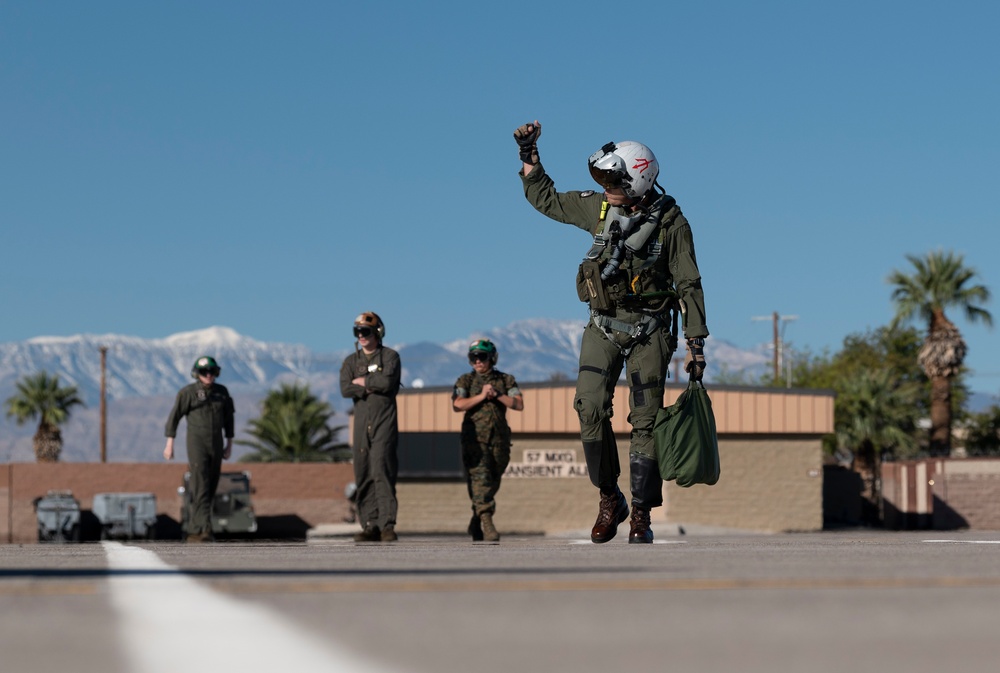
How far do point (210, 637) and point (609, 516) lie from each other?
5976 millimetres

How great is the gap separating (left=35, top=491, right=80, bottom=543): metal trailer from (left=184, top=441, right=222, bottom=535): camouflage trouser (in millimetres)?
35609

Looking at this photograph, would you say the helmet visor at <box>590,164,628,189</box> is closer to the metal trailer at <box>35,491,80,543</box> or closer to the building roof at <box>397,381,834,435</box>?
the building roof at <box>397,381,834,435</box>

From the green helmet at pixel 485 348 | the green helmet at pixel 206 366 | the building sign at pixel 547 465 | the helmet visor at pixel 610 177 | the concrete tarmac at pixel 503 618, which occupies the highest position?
the helmet visor at pixel 610 177

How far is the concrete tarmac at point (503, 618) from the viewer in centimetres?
270

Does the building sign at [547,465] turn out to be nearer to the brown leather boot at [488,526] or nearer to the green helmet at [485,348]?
the green helmet at [485,348]

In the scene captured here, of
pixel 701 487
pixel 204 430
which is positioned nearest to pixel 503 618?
pixel 204 430

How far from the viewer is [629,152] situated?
28.9 feet

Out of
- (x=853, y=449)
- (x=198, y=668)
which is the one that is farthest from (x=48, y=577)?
(x=853, y=449)

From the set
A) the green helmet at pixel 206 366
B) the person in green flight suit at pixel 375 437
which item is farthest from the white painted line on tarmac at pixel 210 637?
the green helmet at pixel 206 366

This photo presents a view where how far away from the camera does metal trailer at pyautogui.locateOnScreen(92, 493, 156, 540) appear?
49406 mm

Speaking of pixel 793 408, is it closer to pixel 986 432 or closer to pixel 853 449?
pixel 853 449

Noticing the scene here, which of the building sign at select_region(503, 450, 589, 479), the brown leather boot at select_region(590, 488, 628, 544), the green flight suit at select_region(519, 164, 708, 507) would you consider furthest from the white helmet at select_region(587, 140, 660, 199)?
the building sign at select_region(503, 450, 589, 479)

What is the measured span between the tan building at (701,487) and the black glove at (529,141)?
38.7m

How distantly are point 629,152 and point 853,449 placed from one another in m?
57.1
